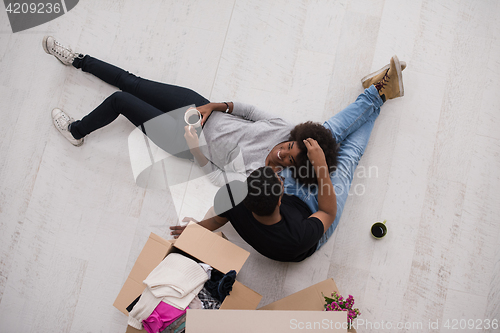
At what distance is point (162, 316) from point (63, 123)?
1.26 metres

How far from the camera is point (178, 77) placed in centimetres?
185

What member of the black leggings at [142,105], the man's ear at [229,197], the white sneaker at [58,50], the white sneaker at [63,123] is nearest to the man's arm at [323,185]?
the man's ear at [229,197]


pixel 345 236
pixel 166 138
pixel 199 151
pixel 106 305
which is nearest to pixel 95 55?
pixel 166 138

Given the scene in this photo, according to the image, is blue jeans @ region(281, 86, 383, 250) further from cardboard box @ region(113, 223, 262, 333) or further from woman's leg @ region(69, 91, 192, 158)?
woman's leg @ region(69, 91, 192, 158)

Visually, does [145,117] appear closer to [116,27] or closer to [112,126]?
[112,126]

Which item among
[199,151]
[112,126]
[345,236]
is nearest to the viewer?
[199,151]

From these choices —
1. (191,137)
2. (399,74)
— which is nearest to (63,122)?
→ (191,137)

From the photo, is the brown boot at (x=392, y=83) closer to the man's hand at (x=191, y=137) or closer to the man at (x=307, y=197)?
the man at (x=307, y=197)

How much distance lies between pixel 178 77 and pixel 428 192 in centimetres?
162

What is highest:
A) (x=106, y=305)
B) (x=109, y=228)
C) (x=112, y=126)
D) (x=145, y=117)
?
(x=145, y=117)

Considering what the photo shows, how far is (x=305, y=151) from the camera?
4.91 ft

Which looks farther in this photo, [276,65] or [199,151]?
[276,65]

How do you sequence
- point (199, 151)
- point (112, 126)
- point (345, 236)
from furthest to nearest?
point (112, 126) < point (345, 236) < point (199, 151)

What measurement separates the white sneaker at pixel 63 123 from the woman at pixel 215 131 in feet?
0.17
